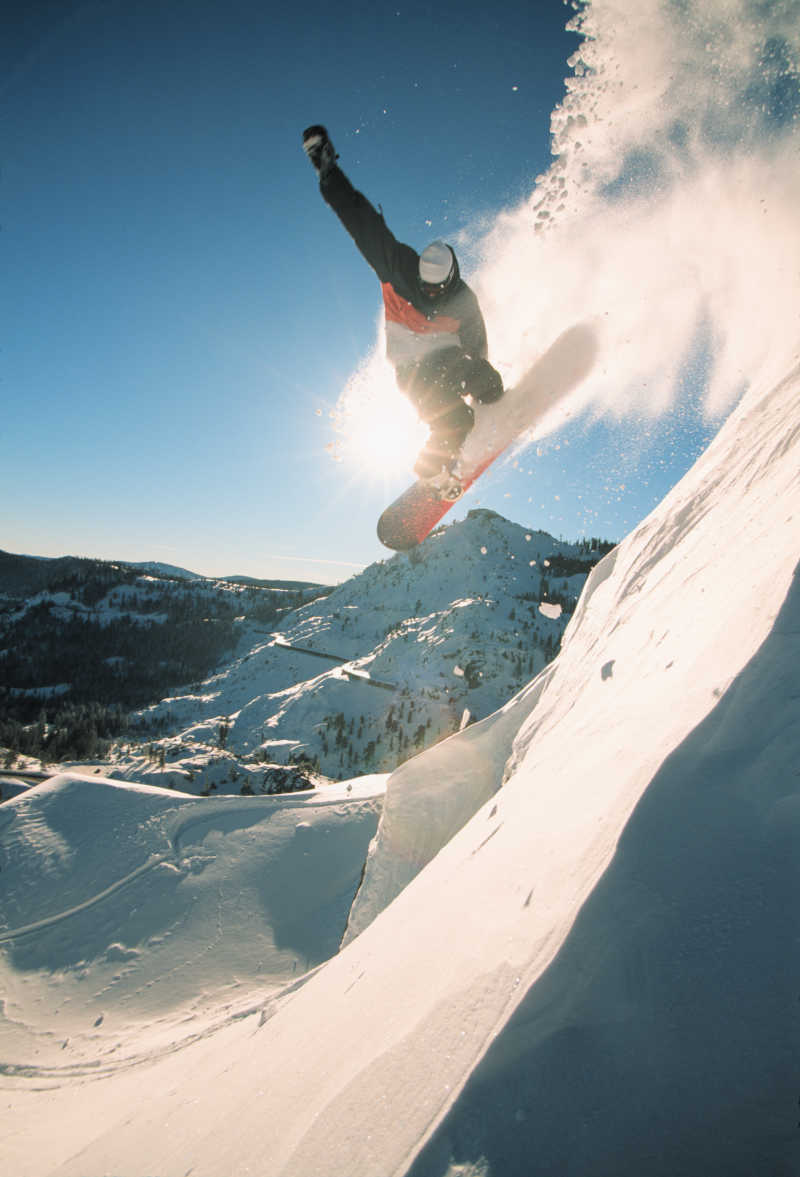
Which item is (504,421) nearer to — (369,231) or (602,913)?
(369,231)

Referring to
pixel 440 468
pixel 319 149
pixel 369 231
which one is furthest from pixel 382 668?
pixel 319 149

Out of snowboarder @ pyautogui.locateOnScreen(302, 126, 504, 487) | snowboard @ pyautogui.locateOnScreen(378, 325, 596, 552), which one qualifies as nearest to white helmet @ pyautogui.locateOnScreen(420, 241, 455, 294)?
snowboarder @ pyautogui.locateOnScreen(302, 126, 504, 487)

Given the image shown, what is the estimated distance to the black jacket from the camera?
611cm

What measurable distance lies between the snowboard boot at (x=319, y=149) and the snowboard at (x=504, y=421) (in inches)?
160

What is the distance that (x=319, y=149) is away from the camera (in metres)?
5.79

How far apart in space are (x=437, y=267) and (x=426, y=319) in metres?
0.76

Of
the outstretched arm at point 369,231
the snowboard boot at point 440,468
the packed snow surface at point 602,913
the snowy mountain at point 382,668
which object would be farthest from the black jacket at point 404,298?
the snowy mountain at point 382,668

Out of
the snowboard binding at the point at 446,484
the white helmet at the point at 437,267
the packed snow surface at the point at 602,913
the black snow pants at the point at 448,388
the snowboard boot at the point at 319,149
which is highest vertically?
the snowboard boot at the point at 319,149

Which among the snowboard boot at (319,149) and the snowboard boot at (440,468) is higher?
the snowboard boot at (319,149)

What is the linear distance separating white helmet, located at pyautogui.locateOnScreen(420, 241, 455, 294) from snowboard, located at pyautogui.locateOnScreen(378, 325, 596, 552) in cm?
249

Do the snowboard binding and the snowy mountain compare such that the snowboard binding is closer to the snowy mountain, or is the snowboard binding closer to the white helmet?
the white helmet

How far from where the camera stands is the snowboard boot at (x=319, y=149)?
5.75 m

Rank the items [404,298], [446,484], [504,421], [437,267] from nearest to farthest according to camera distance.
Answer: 1. [437,267]
2. [404,298]
3. [504,421]
4. [446,484]

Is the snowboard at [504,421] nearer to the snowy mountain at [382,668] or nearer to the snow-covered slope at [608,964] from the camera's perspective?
the snow-covered slope at [608,964]
